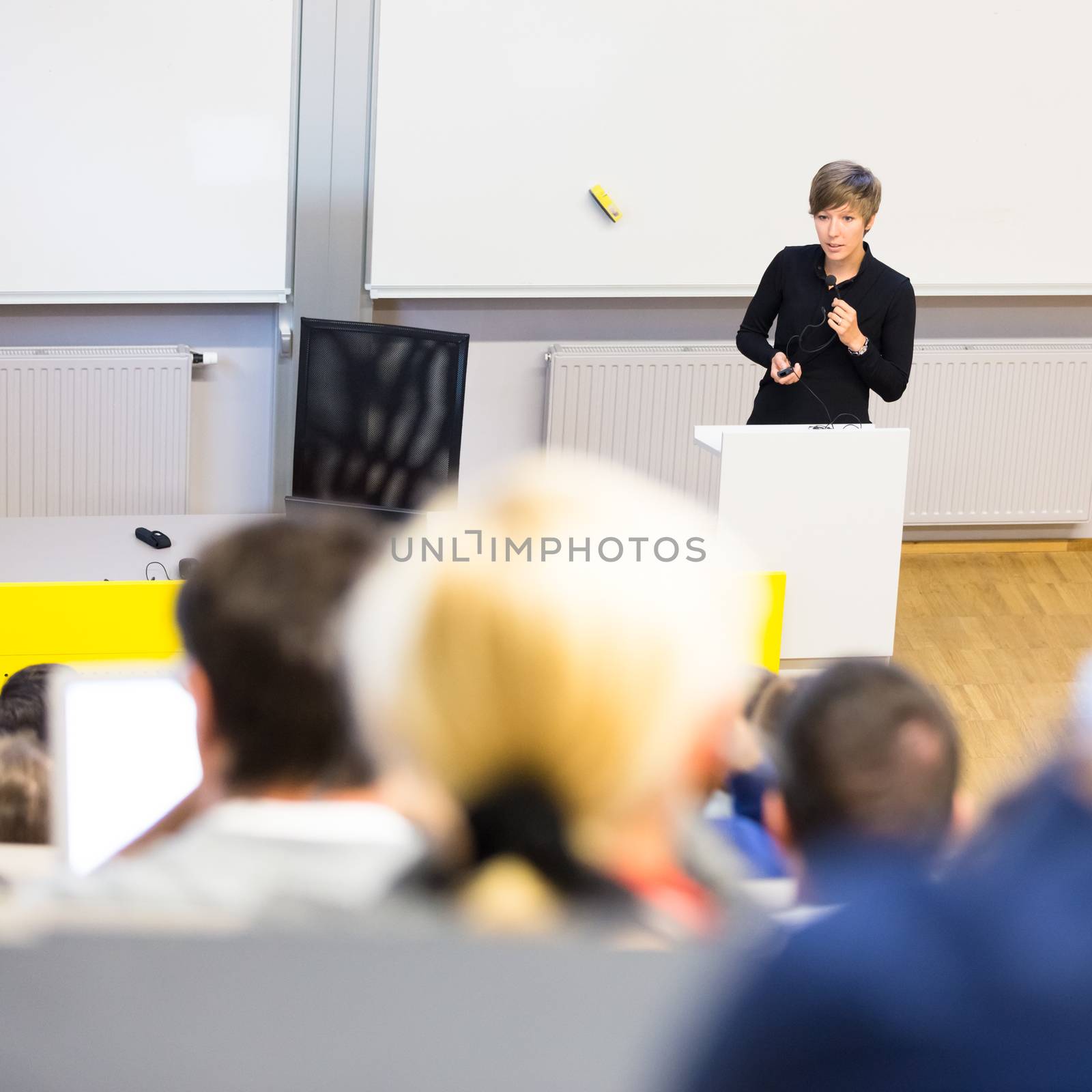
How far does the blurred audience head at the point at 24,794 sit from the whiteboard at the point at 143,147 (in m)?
3.35

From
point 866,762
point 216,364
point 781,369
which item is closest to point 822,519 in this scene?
point 781,369

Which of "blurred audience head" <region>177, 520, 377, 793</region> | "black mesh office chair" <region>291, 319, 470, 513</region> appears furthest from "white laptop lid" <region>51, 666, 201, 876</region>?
"black mesh office chair" <region>291, 319, 470, 513</region>

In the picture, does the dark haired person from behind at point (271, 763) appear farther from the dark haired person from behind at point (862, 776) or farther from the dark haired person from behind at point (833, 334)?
the dark haired person from behind at point (833, 334)

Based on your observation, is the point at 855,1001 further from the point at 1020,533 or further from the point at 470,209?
the point at 1020,533

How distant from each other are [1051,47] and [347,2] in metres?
2.29

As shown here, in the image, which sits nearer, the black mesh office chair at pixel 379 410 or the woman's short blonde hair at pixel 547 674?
the woman's short blonde hair at pixel 547 674

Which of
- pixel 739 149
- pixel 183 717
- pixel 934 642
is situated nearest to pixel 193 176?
pixel 739 149

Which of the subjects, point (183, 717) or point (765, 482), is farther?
point (765, 482)

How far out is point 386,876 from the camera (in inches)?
30.3

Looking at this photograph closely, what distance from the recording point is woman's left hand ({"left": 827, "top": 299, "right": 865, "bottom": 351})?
3377 millimetres

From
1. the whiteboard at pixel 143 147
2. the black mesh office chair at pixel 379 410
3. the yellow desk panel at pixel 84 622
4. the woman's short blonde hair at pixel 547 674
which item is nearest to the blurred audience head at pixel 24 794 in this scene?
the woman's short blonde hair at pixel 547 674

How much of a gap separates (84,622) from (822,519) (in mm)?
1555

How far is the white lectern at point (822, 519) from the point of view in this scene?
9.85 ft

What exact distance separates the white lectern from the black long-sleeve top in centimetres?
46
